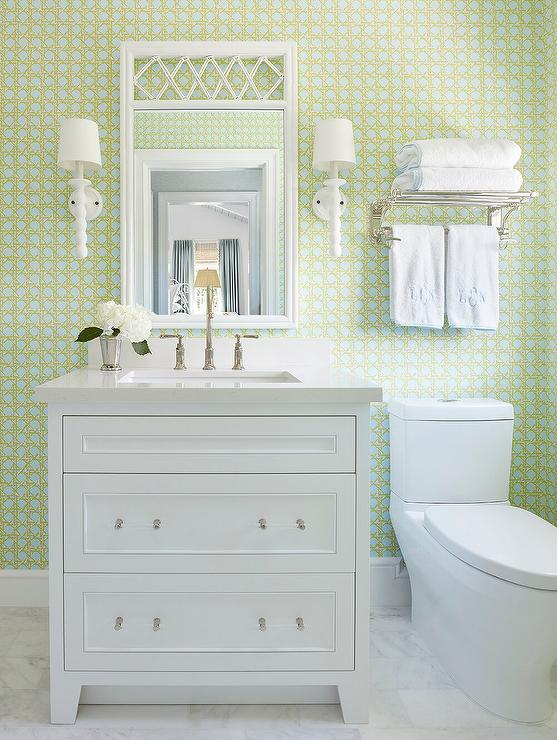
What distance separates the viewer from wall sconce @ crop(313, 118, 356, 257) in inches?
85.7

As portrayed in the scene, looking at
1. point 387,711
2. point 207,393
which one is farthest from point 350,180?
point 387,711

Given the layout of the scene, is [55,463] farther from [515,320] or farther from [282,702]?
[515,320]

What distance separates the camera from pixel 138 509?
166 centimetres

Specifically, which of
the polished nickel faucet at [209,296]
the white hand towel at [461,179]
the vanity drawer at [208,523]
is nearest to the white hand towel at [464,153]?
the white hand towel at [461,179]

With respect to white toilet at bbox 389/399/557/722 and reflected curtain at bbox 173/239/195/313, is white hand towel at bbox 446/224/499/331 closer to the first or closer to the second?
white toilet at bbox 389/399/557/722

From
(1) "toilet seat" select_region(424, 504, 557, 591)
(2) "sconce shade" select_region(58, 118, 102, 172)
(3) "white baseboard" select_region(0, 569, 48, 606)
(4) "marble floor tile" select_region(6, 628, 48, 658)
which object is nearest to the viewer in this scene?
(1) "toilet seat" select_region(424, 504, 557, 591)

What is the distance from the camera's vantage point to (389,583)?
2383mm

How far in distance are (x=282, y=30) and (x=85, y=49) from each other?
0.70 metres

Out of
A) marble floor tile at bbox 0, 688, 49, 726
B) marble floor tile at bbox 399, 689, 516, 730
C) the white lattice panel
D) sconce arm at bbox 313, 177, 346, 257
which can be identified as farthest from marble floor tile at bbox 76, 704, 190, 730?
the white lattice panel

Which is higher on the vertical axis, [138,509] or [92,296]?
[92,296]

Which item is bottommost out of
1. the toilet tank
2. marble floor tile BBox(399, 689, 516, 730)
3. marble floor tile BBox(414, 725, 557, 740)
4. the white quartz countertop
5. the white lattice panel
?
marble floor tile BBox(399, 689, 516, 730)

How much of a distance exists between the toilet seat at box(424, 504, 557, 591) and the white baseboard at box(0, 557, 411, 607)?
1.50 ft

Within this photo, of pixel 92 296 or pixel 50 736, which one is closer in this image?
pixel 50 736

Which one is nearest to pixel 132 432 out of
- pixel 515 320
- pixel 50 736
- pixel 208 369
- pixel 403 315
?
pixel 208 369
